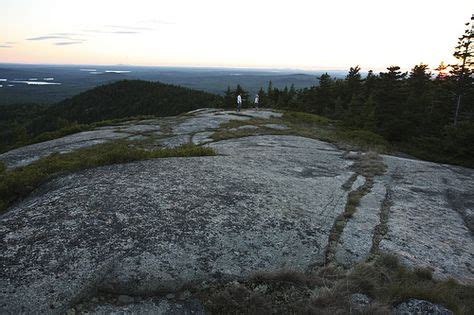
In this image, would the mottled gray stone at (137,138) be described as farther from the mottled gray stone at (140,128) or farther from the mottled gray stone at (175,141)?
the mottled gray stone at (140,128)

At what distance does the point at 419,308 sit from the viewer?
5.02 meters

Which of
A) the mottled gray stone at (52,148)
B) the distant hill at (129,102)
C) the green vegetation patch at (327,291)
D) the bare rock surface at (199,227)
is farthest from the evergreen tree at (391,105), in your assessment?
the distant hill at (129,102)

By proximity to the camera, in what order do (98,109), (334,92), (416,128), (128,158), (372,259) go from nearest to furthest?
(372,259) → (128,158) → (416,128) → (334,92) → (98,109)

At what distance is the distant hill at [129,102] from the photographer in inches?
4400

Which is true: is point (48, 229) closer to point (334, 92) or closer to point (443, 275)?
point (443, 275)

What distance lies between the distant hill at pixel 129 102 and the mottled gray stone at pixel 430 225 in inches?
3614

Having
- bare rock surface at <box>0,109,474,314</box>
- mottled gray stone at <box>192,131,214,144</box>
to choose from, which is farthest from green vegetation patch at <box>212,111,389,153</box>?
bare rock surface at <box>0,109,474,314</box>

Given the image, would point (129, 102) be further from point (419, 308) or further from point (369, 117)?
point (419, 308)

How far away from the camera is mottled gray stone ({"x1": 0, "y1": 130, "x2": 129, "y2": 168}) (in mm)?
13247

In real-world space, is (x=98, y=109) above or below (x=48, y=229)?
below

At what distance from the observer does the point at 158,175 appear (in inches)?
371

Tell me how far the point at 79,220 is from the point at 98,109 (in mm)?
133251

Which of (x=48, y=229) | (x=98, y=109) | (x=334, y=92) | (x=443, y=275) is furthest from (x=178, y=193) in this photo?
(x=98, y=109)

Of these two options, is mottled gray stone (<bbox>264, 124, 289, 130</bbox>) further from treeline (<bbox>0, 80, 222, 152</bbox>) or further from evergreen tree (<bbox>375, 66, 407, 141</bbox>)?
treeline (<bbox>0, 80, 222, 152</bbox>)
